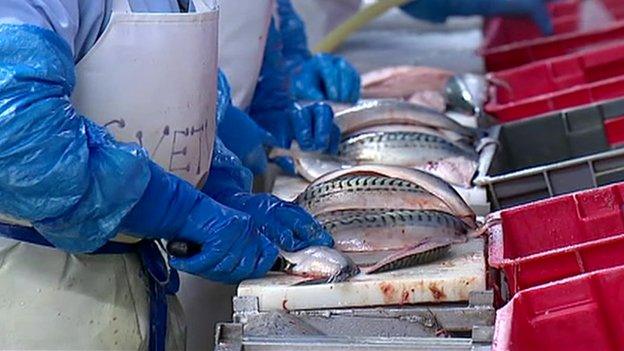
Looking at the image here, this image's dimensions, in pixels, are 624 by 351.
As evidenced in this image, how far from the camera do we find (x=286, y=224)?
241cm

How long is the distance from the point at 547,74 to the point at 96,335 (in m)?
2.47

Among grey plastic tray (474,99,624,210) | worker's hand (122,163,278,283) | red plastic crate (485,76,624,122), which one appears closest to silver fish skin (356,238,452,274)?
worker's hand (122,163,278,283)

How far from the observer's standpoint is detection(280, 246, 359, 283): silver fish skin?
Result: 88.0 inches

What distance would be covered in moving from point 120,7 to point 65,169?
35cm

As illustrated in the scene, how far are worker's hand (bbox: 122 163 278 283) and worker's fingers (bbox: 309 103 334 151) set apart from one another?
1.20m

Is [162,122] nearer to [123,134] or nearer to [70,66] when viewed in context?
[123,134]

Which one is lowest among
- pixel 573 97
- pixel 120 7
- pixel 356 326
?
pixel 356 326

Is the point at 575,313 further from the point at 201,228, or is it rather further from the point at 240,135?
the point at 240,135

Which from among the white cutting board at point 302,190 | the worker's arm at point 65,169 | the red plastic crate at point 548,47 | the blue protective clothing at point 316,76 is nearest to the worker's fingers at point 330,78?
the blue protective clothing at point 316,76

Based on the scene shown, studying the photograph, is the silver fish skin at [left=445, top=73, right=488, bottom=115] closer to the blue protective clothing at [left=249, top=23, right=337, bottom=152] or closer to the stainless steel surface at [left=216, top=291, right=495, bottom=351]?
the blue protective clothing at [left=249, top=23, right=337, bottom=152]

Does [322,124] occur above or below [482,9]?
below

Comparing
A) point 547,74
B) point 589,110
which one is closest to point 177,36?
point 589,110

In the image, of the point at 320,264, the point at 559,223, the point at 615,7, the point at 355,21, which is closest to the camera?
the point at 320,264

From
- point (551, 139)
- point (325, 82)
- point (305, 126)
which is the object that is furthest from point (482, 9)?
point (305, 126)
